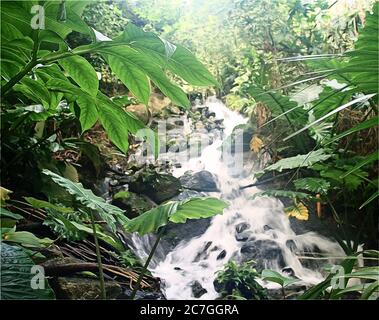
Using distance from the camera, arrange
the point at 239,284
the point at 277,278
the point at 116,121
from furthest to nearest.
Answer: the point at 239,284 < the point at 277,278 < the point at 116,121

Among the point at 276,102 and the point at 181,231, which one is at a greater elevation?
the point at 276,102

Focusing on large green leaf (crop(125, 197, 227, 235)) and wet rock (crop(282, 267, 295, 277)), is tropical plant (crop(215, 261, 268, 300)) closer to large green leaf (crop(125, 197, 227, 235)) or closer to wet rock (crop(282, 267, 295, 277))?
wet rock (crop(282, 267, 295, 277))

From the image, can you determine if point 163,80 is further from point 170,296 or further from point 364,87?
point 170,296

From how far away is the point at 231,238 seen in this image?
992mm

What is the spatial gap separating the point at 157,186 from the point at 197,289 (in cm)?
26

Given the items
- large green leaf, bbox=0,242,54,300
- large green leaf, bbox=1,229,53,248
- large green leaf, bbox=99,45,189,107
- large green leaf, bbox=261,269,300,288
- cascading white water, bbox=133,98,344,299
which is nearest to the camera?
large green leaf, bbox=0,242,54,300

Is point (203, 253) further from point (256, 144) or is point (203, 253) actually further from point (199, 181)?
point (256, 144)

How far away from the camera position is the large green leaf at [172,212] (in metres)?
0.74

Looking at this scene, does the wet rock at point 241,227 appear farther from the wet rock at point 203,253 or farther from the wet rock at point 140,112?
the wet rock at point 140,112

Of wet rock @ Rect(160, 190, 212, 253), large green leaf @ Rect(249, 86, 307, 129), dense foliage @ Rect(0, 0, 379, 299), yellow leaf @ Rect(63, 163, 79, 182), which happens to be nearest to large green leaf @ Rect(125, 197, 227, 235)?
dense foliage @ Rect(0, 0, 379, 299)

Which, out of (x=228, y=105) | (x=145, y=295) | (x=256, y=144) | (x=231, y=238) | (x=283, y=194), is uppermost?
(x=228, y=105)

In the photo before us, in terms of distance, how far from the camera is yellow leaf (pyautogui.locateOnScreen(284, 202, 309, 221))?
3.32ft

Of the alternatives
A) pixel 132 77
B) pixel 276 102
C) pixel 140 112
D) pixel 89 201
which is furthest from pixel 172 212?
pixel 276 102

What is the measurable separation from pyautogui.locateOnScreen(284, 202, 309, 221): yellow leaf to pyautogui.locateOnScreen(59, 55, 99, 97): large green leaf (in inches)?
23.1
